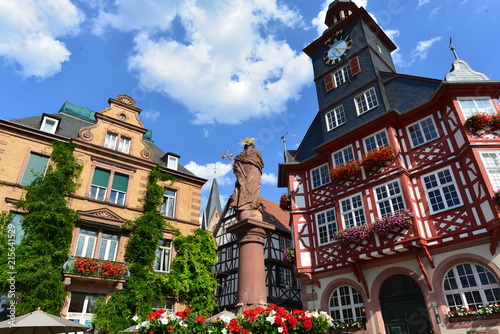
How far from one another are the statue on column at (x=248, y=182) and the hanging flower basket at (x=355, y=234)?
692cm

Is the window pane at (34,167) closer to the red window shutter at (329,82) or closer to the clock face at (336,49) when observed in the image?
the red window shutter at (329,82)

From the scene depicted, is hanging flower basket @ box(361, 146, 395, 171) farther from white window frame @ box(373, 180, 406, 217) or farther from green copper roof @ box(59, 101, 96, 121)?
green copper roof @ box(59, 101, 96, 121)

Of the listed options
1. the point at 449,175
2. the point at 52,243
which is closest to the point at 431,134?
the point at 449,175

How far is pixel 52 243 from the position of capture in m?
14.4

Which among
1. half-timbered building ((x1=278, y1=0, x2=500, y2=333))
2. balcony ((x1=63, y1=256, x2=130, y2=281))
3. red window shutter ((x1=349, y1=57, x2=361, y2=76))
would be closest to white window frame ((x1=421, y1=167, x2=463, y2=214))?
half-timbered building ((x1=278, y1=0, x2=500, y2=333))

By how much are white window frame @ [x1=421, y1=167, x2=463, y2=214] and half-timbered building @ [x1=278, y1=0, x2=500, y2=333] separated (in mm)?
41

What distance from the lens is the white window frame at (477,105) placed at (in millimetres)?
14273

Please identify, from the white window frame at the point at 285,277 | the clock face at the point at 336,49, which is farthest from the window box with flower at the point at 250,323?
the white window frame at the point at 285,277

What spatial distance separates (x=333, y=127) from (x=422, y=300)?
1003cm

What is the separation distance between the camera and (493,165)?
12828mm

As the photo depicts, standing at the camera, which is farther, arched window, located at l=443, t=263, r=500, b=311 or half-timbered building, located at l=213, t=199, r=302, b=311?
half-timbered building, located at l=213, t=199, r=302, b=311

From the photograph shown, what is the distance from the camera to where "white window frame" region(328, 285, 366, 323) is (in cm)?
1494

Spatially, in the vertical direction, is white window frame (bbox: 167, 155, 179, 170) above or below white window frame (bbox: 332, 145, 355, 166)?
above

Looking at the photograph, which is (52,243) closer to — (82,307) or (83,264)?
(83,264)
